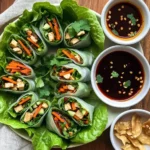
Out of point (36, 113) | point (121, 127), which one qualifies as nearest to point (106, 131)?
point (121, 127)

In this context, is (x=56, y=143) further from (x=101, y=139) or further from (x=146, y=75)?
(x=146, y=75)

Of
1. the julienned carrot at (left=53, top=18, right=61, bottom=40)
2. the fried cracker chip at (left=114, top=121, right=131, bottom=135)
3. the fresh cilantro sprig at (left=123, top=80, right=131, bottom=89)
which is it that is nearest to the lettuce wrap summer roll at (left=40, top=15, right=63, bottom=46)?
the julienned carrot at (left=53, top=18, right=61, bottom=40)

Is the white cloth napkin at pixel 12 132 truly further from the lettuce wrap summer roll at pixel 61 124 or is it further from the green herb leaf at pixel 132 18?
the green herb leaf at pixel 132 18

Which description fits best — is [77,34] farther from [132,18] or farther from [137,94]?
[137,94]

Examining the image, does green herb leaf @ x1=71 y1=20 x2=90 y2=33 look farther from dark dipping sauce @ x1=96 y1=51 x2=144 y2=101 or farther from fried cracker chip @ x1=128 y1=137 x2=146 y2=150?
fried cracker chip @ x1=128 y1=137 x2=146 y2=150

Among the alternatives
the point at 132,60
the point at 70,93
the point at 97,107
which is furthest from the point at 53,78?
the point at 132,60

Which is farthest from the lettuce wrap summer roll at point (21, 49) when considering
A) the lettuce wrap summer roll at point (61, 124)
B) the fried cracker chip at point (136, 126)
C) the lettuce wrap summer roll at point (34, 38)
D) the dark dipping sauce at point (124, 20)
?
the fried cracker chip at point (136, 126)
